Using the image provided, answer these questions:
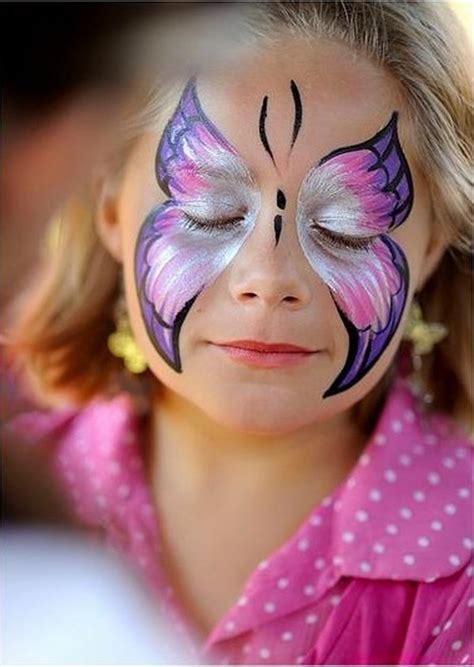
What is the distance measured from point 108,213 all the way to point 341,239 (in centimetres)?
29

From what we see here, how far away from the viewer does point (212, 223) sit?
1.01 meters

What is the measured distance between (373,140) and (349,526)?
1.27ft

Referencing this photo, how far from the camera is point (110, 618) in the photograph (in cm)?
116

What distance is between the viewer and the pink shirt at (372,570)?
3.68 feet

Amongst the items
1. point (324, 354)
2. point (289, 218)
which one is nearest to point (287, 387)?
point (324, 354)

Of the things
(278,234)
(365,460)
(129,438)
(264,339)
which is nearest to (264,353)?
(264,339)

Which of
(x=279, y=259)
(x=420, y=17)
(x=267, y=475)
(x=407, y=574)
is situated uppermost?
(x=420, y=17)

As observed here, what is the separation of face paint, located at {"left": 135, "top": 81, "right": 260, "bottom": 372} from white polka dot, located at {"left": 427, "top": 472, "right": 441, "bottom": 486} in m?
0.30

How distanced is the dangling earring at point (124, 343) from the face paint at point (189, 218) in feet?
0.73

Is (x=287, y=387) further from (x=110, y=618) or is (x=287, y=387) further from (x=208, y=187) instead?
(x=110, y=618)

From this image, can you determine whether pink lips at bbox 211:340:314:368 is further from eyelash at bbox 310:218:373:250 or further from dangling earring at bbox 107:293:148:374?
dangling earring at bbox 107:293:148:374

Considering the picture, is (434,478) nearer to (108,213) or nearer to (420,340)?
(420,340)

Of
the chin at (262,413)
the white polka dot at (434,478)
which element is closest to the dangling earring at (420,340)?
the white polka dot at (434,478)

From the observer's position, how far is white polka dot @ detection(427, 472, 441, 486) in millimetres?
1201
